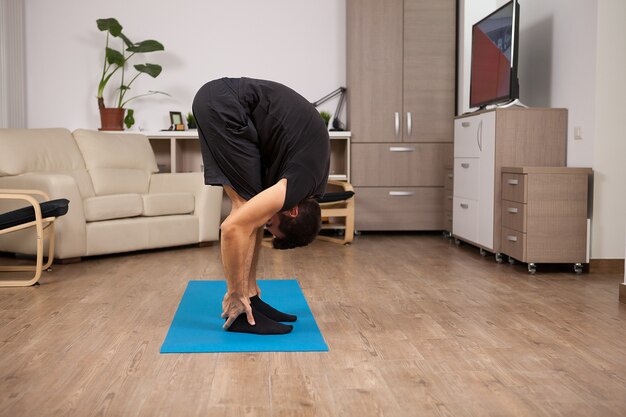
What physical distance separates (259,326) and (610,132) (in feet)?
8.90

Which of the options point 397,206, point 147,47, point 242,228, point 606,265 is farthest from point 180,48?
point 242,228

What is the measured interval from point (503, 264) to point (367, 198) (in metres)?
1.95

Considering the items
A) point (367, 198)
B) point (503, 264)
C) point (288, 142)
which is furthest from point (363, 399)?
point (367, 198)

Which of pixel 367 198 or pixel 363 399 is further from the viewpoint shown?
pixel 367 198

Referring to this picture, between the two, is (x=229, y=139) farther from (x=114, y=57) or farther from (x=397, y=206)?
(x=114, y=57)

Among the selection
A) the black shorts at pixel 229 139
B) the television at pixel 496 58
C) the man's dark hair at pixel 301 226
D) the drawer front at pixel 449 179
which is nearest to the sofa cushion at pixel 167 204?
the drawer front at pixel 449 179

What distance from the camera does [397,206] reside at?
6484mm

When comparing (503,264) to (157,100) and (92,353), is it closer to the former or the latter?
(92,353)

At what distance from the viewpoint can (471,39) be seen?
6117 mm

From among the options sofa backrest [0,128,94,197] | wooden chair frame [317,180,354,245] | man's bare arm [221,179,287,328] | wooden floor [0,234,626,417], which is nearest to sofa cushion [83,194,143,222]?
sofa backrest [0,128,94,197]

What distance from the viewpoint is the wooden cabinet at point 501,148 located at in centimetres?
473

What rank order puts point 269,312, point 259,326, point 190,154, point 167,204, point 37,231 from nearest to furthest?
point 259,326, point 269,312, point 37,231, point 167,204, point 190,154

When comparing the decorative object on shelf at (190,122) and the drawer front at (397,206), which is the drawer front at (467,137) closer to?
the drawer front at (397,206)

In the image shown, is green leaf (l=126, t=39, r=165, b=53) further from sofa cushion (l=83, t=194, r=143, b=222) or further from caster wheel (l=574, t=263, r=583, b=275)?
caster wheel (l=574, t=263, r=583, b=275)
